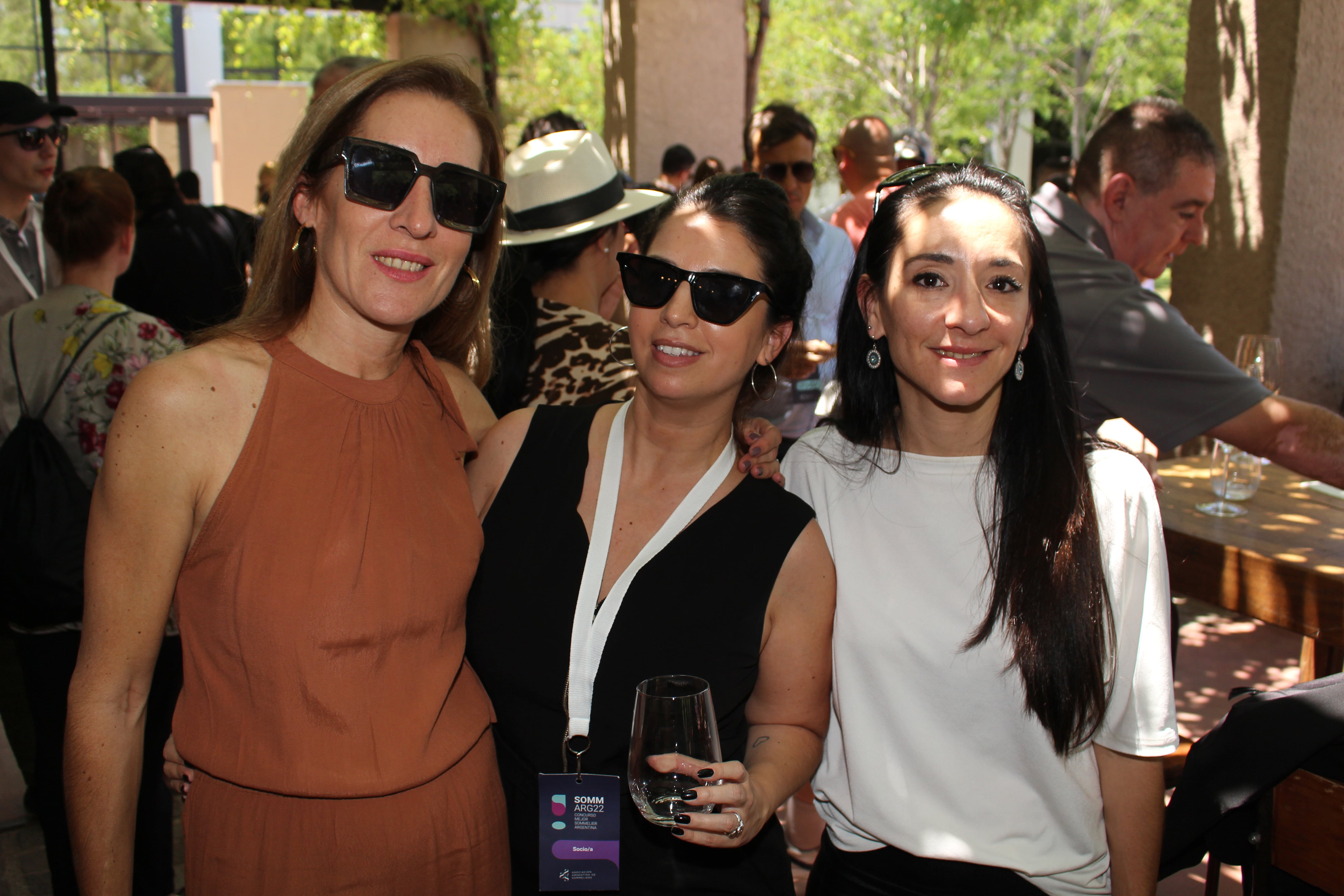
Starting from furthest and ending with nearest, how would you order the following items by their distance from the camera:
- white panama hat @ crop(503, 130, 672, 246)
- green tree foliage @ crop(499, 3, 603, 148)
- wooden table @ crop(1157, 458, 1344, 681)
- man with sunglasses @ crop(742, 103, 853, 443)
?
green tree foliage @ crop(499, 3, 603, 148), man with sunglasses @ crop(742, 103, 853, 443), white panama hat @ crop(503, 130, 672, 246), wooden table @ crop(1157, 458, 1344, 681)

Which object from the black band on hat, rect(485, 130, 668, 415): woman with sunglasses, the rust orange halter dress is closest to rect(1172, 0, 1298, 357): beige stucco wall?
rect(485, 130, 668, 415): woman with sunglasses

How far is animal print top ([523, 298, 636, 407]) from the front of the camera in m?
3.01

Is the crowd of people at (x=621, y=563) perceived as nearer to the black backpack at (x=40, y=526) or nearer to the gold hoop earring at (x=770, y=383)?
the gold hoop earring at (x=770, y=383)

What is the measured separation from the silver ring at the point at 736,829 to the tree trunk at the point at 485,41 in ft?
36.0

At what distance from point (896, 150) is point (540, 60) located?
2498cm

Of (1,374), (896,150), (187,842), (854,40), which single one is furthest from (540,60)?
(187,842)

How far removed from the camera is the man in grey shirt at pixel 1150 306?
10.4 feet

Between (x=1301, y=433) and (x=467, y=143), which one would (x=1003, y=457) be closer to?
(x=467, y=143)

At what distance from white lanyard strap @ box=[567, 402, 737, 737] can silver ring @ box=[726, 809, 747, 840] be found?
1.23ft

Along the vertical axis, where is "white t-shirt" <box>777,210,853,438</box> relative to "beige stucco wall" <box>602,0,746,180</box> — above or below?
below

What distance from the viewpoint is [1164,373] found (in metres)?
Result: 3.27

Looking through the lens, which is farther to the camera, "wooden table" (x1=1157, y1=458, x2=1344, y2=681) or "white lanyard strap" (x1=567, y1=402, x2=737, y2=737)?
"wooden table" (x1=1157, y1=458, x2=1344, y2=681)

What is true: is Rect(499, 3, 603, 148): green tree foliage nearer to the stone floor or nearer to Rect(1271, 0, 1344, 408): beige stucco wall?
Rect(1271, 0, 1344, 408): beige stucco wall

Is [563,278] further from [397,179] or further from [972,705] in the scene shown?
[972,705]
